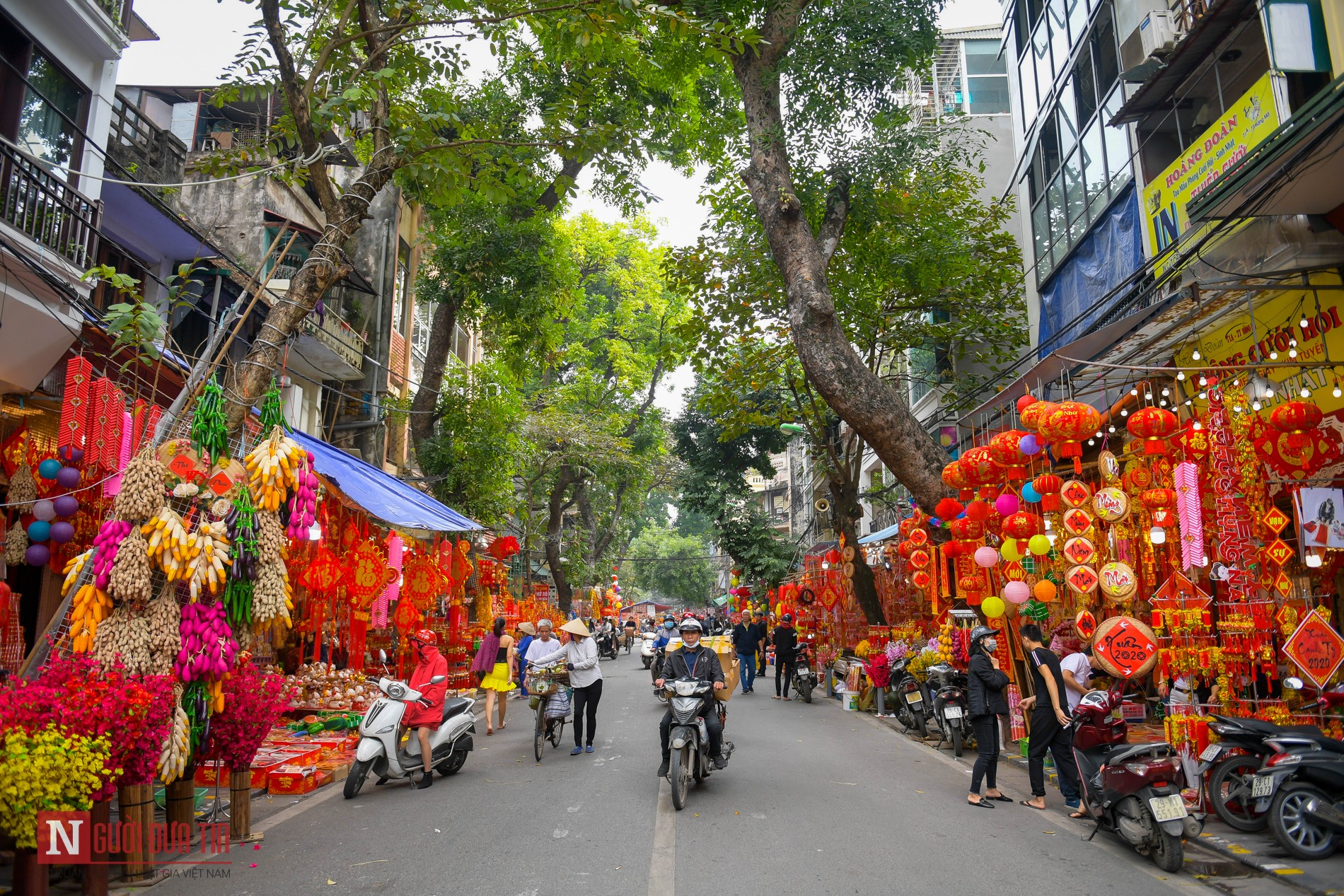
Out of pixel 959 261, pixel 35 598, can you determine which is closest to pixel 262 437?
pixel 35 598

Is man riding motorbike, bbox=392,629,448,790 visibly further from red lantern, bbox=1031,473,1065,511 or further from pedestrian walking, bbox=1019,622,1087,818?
red lantern, bbox=1031,473,1065,511

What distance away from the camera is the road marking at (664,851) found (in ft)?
15.9

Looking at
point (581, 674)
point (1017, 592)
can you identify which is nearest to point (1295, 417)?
point (1017, 592)

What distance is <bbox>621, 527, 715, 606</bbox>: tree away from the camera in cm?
6906

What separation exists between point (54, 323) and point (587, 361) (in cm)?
2332

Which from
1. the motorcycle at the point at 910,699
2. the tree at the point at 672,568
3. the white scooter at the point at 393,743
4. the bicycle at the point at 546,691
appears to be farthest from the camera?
the tree at the point at 672,568

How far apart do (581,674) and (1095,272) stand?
9.09m

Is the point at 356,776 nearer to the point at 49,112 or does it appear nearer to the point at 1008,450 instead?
the point at 1008,450

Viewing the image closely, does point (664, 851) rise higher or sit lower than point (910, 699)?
lower

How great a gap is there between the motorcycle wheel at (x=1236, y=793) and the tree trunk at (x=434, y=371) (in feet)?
46.6

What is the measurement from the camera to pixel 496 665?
1260cm

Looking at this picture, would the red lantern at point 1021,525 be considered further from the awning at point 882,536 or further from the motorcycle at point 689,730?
the awning at point 882,536

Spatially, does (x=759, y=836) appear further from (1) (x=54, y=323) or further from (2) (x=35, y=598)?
(2) (x=35, y=598)

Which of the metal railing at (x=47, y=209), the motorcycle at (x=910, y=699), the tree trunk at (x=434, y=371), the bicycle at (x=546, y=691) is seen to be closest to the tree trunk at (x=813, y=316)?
the motorcycle at (x=910, y=699)
